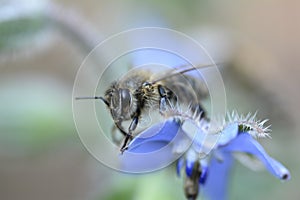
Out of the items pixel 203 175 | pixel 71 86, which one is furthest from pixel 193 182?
pixel 71 86

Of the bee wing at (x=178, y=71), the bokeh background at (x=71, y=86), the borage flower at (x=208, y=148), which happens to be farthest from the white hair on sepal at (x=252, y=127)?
the bokeh background at (x=71, y=86)

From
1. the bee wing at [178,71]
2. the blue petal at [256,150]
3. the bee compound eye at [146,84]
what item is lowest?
the blue petal at [256,150]

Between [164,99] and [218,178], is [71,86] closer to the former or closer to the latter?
[218,178]

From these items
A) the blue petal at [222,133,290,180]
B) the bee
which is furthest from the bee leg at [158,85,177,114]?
the blue petal at [222,133,290,180]

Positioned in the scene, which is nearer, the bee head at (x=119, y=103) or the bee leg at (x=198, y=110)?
the bee head at (x=119, y=103)

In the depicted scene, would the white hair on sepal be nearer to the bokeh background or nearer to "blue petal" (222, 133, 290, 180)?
"blue petal" (222, 133, 290, 180)

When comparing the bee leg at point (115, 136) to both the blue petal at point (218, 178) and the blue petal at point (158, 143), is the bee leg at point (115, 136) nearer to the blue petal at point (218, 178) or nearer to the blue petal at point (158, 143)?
the blue petal at point (158, 143)

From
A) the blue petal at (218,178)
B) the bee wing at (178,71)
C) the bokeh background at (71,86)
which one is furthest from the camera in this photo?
the bokeh background at (71,86)
